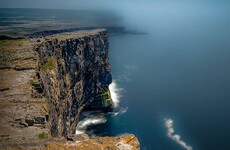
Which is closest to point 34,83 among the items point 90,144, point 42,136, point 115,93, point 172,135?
point 42,136

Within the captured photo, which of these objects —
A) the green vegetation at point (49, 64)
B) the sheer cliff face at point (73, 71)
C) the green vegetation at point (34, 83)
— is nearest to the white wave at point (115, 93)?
the sheer cliff face at point (73, 71)

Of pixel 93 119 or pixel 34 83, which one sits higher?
pixel 34 83

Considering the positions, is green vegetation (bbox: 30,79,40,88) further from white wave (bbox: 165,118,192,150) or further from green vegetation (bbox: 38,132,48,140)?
white wave (bbox: 165,118,192,150)

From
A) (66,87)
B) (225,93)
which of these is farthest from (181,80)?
(66,87)

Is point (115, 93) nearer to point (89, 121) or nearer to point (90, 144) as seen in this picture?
point (89, 121)

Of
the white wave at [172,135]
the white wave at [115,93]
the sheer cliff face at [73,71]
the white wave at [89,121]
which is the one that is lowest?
the white wave at [89,121]

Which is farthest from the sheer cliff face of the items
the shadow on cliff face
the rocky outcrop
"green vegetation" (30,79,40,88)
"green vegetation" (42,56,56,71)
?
the rocky outcrop

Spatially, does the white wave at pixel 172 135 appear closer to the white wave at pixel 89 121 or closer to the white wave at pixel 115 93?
the white wave at pixel 89 121
